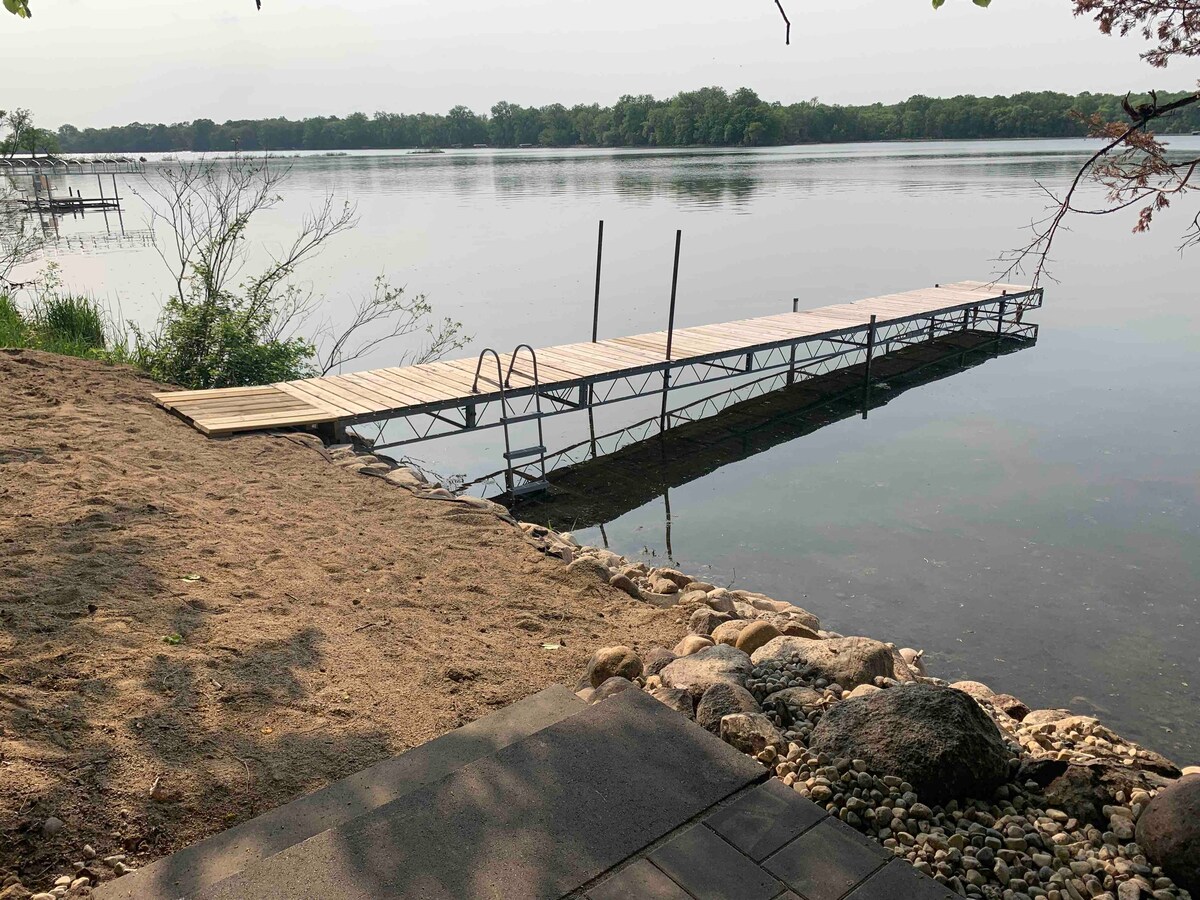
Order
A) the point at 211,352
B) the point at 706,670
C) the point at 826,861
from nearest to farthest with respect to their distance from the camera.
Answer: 1. the point at 826,861
2. the point at 706,670
3. the point at 211,352

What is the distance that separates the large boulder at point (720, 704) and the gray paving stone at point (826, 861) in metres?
0.76

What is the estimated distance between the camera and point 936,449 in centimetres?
1123

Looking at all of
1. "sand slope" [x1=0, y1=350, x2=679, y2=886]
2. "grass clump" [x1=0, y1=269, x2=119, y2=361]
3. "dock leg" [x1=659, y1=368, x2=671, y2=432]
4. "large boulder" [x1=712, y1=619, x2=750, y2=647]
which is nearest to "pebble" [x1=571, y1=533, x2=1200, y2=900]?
"large boulder" [x1=712, y1=619, x2=750, y2=647]

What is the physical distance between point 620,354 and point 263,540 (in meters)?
6.93

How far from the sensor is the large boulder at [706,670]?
3.62 metres

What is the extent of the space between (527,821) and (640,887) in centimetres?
41

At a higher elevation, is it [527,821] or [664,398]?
[527,821]

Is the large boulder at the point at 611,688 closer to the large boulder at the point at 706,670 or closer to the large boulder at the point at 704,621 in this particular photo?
the large boulder at the point at 706,670

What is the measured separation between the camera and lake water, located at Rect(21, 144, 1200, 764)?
6.76 metres

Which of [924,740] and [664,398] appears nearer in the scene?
[924,740]

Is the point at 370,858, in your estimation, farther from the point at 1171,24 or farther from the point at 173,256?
the point at 173,256

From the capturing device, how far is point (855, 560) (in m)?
7.94

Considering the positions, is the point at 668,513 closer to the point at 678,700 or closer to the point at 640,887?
the point at 678,700

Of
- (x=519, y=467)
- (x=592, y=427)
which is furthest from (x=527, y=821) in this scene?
(x=592, y=427)
